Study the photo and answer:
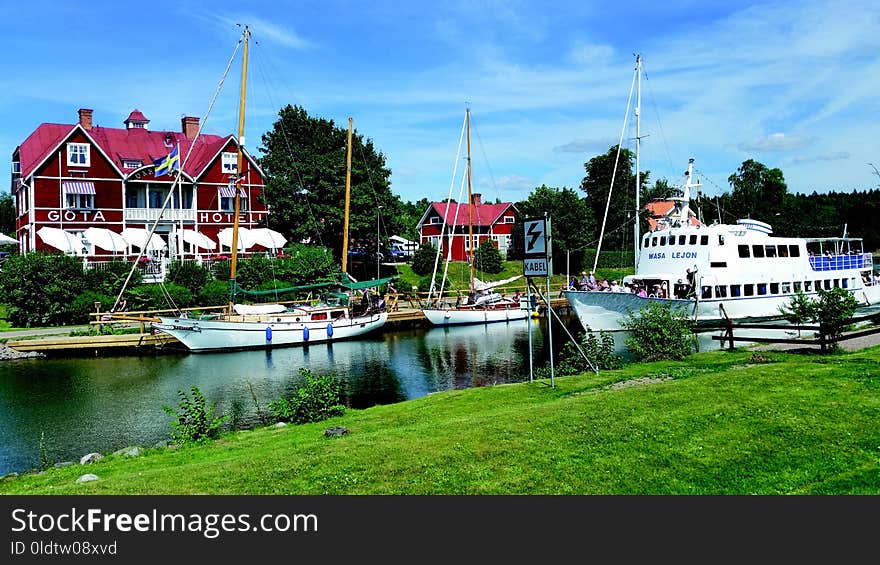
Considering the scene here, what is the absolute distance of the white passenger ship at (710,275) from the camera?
3866 cm

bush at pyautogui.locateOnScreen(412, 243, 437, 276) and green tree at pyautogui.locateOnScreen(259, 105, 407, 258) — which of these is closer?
green tree at pyautogui.locateOnScreen(259, 105, 407, 258)

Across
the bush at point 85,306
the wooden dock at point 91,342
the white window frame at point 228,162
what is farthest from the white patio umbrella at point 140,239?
the wooden dock at point 91,342

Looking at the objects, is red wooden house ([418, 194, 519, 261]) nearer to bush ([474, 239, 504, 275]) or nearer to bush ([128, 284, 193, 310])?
bush ([474, 239, 504, 275])

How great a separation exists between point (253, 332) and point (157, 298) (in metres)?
8.84

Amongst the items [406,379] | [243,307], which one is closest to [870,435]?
[406,379]

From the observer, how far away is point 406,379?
30.0 meters

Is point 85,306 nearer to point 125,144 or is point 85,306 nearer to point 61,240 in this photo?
point 61,240

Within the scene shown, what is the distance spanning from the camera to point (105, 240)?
5041 cm

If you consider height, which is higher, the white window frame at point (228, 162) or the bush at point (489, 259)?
the white window frame at point (228, 162)

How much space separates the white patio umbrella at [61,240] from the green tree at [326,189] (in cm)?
1746

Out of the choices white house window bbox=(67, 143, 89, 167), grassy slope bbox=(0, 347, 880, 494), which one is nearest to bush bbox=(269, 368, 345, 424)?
grassy slope bbox=(0, 347, 880, 494)

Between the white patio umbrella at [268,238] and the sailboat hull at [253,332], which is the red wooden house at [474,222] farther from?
the sailboat hull at [253,332]

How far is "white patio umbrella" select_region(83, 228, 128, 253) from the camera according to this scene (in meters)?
49.8
